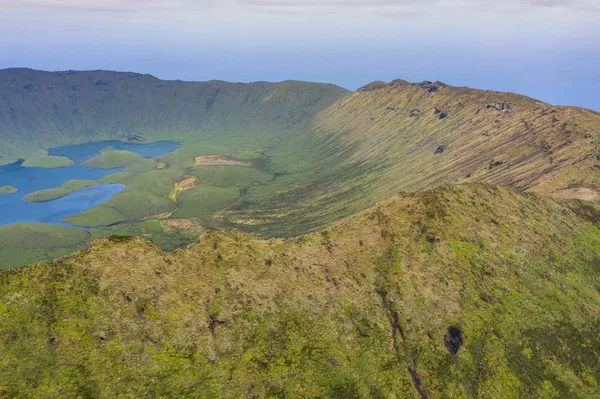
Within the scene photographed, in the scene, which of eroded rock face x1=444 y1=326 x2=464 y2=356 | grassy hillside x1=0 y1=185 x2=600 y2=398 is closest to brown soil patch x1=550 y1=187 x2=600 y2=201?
grassy hillside x1=0 y1=185 x2=600 y2=398

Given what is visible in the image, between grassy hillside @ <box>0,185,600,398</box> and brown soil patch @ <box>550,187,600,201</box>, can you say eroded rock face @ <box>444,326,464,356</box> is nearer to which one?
grassy hillside @ <box>0,185,600,398</box>

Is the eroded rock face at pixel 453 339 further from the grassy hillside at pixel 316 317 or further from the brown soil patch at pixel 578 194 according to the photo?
the brown soil patch at pixel 578 194

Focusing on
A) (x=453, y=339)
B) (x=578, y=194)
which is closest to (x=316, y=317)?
(x=453, y=339)

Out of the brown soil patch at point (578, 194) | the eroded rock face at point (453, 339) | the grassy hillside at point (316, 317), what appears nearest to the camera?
the grassy hillside at point (316, 317)

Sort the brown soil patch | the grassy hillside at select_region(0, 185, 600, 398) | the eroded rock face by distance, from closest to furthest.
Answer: the grassy hillside at select_region(0, 185, 600, 398)
the eroded rock face
the brown soil patch

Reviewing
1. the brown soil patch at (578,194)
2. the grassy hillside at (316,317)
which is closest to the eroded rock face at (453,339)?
the grassy hillside at (316,317)

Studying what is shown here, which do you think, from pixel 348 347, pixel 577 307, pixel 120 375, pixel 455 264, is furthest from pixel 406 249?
pixel 120 375
